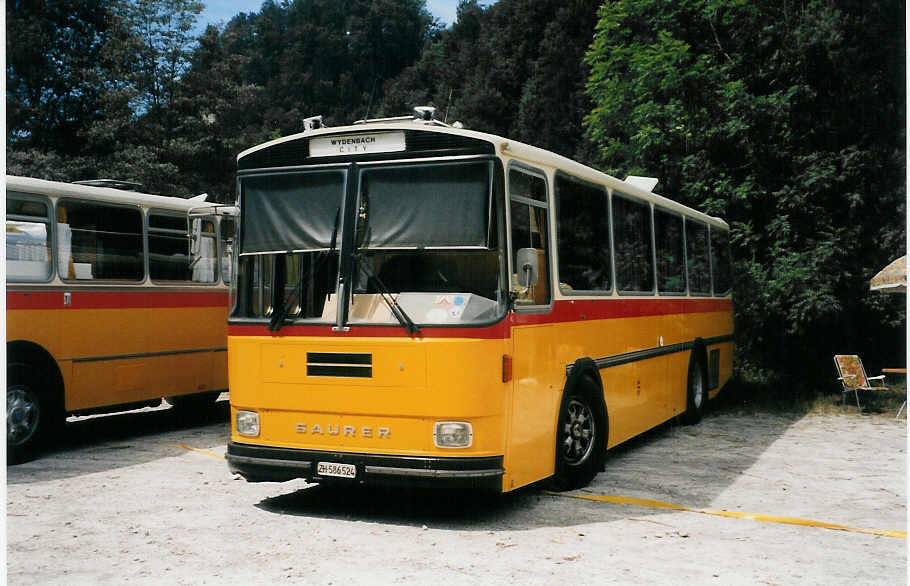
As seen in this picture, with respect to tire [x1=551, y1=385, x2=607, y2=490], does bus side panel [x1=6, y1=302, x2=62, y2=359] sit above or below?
above

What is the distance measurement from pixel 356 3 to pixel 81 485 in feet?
212

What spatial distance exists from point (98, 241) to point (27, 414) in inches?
84.9

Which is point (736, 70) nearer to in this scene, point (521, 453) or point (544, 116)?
point (521, 453)

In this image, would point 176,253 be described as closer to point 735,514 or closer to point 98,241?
point 98,241

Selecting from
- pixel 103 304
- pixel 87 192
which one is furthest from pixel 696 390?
pixel 87 192

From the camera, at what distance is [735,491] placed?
29.6 ft

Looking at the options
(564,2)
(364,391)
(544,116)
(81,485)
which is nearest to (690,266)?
(364,391)

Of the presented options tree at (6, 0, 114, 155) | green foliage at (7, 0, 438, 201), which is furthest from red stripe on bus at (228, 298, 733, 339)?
tree at (6, 0, 114, 155)

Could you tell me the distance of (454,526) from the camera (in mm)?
7520

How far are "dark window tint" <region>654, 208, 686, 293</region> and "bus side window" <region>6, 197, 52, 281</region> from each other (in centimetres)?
689

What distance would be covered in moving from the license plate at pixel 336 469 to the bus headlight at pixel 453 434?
0.70 meters

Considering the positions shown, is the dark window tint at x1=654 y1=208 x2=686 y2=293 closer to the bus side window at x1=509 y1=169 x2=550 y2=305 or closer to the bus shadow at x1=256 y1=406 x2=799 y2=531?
the bus shadow at x1=256 y1=406 x2=799 y2=531

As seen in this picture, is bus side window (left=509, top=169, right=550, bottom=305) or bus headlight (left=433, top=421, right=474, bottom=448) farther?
bus side window (left=509, top=169, right=550, bottom=305)

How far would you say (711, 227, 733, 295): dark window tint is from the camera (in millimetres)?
15242
